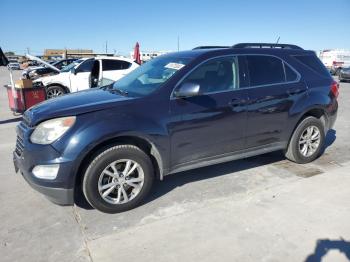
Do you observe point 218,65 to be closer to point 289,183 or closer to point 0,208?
point 289,183

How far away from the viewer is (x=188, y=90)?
11.2 feet

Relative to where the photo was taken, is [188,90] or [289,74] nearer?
[188,90]

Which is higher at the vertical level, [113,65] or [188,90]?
[188,90]

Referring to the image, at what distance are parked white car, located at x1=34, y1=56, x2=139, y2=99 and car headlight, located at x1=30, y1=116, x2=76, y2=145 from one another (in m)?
7.59

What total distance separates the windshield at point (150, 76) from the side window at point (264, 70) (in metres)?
0.92

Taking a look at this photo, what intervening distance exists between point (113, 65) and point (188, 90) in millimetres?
7993

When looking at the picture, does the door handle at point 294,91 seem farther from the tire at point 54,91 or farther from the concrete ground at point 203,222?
the tire at point 54,91

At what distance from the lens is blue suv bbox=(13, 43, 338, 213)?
3098 millimetres

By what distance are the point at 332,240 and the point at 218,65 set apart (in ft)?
7.64

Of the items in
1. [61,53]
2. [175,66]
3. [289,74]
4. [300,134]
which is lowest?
[61,53]

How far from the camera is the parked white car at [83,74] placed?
1059cm

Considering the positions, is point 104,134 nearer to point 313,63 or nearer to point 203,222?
point 203,222

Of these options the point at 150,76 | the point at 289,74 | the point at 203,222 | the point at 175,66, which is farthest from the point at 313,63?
the point at 203,222

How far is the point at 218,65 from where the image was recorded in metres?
3.91
